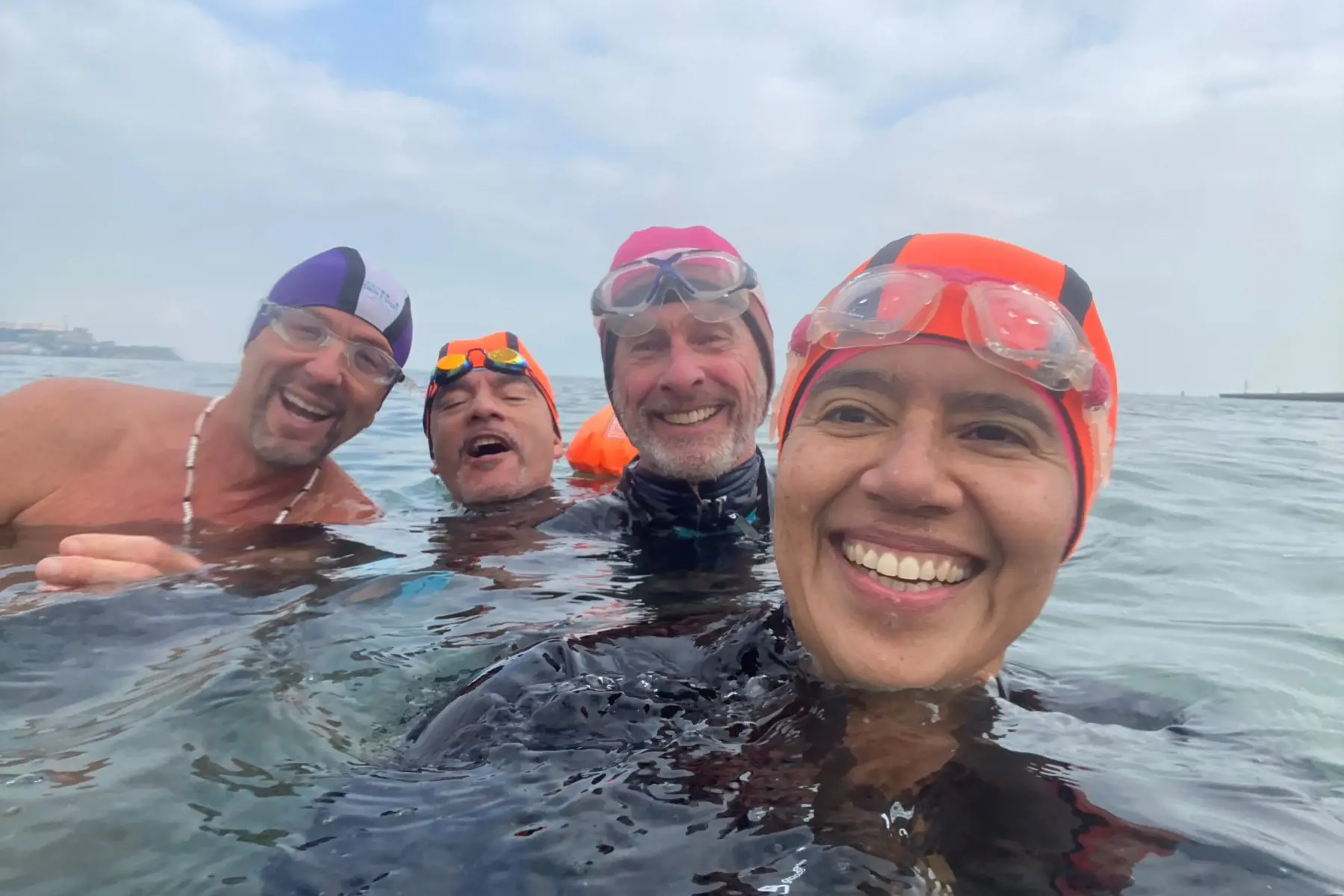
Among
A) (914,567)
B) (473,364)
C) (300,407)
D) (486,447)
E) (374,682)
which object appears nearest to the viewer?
(914,567)

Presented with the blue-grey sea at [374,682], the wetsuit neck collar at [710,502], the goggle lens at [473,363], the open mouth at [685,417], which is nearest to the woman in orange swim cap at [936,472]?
the blue-grey sea at [374,682]

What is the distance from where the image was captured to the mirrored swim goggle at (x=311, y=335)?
5617 millimetres

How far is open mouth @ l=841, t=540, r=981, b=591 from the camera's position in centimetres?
244

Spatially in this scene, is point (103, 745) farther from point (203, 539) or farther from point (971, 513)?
point (203, 539)

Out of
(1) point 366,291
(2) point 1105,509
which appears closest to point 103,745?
(1) point 366,291

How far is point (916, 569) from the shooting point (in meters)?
2.44

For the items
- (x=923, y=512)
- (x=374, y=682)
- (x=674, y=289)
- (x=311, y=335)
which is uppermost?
(x=674, y=289)

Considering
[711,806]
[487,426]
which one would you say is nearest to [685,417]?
[487,426]

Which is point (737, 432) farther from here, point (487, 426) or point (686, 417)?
point (487, 426)

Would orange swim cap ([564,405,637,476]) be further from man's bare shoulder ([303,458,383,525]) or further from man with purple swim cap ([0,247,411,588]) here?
man with purple swim cap ([0,247,411,588])

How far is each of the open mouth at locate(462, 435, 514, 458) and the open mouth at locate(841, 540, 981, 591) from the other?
14.9ft

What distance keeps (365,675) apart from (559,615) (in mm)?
967

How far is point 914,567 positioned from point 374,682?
204 cm

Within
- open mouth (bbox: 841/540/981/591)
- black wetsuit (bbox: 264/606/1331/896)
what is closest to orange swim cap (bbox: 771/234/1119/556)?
open mouth (bbox: 841/540/981/591)
